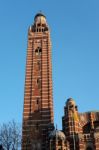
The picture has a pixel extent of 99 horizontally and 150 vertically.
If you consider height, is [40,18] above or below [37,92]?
above

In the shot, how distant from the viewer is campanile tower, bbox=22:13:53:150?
205ft

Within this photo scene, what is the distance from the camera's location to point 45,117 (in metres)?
64.9

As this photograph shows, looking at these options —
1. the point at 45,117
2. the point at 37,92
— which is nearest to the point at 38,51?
the point at 37,92

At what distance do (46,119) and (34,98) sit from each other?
5322 millimetres

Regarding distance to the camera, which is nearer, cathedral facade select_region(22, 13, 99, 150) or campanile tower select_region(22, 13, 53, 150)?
cathedral facade select_region(22, 13, 99, 150)

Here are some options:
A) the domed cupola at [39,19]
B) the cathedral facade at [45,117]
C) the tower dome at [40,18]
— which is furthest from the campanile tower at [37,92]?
the tower dome at [40,18]

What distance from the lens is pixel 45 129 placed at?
63.4m

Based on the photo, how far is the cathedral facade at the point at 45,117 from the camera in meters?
60.0

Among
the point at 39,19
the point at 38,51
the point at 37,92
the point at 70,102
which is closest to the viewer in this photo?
the point at 70,102

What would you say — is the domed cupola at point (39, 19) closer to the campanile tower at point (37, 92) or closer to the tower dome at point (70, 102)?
the campanile tower at point (37, 92)

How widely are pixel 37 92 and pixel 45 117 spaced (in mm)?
5955

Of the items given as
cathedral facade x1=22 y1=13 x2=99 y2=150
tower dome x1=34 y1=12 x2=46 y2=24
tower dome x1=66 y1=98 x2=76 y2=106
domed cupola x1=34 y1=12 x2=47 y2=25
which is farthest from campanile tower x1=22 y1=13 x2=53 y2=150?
tower dome x1=66 y1=98 x2=76 y2=106

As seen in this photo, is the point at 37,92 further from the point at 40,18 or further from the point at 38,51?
the point at 40,18

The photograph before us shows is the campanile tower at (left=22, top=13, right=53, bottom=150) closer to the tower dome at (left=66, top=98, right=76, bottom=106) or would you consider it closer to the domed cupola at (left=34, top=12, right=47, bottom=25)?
the domed cupola at (left=34, top=12, right=47, bottom=25)
